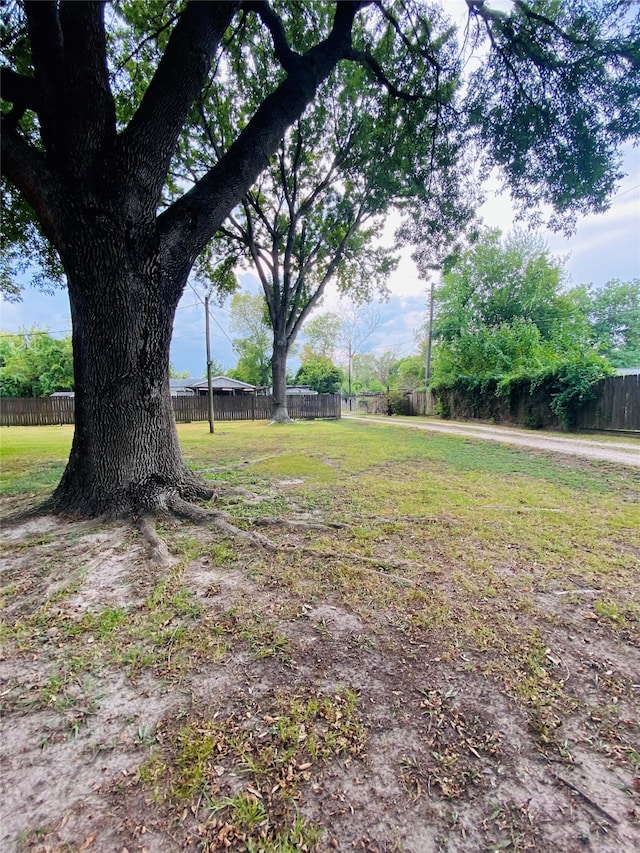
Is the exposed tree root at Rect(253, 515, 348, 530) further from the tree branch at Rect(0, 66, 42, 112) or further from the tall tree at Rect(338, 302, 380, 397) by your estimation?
the tall tree at Rect(338, 302, 380, 397)

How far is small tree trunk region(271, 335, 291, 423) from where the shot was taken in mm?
14547

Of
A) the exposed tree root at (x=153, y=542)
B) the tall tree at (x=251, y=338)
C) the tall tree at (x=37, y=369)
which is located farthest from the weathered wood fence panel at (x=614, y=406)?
the tall tree at (x=37, y=369)

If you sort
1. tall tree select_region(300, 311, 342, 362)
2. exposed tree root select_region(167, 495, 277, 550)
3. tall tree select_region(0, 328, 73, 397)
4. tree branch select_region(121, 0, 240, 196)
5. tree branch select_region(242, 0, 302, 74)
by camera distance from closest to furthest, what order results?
exposed tree root select_region(167, 495, 277, 550) < tree branch select_region(121, 0, 240, 196) < tree branch select_region(242, 0, 302, 74) < tall tree select_region(0, 328, 73, 397) < tall tree select_region(300, 311, 342, 362)

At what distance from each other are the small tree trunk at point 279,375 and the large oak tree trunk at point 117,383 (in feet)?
37.6

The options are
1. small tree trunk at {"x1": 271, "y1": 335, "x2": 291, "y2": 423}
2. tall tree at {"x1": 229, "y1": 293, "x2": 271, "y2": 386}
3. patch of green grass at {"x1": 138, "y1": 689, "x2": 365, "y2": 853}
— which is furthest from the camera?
tall tree at {"x1": 229, "y1": 293, "x2": 271, "y2": 386}

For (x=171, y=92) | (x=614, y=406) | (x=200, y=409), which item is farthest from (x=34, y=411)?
(x=614, y=406)

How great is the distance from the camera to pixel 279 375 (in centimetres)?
1492

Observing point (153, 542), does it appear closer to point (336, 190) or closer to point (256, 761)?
point (256, 761)

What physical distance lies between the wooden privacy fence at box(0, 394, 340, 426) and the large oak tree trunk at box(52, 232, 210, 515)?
546 inches

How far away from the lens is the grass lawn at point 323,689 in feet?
3.02

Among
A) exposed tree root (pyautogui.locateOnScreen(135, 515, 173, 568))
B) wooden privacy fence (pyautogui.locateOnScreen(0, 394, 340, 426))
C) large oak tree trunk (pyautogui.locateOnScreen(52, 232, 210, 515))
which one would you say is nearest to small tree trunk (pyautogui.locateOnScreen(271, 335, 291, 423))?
wooden privacy fence (pyautogui.locateOnScreen(0, 394, 340, 426))

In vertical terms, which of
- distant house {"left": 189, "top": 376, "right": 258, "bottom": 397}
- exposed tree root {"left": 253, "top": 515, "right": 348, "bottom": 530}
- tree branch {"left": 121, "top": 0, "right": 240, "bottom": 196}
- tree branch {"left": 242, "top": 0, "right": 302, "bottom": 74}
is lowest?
exposed tree root {"left": 253, "top": 515, "right": 348, "bottom": 530}

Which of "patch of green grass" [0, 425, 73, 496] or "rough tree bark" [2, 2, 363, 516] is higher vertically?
"rough tree bark" [2, 2, 363, 516]

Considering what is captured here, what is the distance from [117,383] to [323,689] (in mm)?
2827
